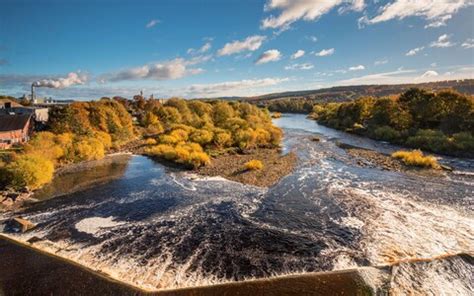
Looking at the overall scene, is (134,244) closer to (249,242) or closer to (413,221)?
(249,242)

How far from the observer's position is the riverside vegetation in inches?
1094

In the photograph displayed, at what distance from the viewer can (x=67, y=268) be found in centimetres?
1460

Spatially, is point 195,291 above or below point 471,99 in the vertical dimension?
below

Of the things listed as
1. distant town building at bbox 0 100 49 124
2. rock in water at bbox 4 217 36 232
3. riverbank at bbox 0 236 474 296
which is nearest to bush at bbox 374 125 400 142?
riverbank at bbox 0 236 474 296

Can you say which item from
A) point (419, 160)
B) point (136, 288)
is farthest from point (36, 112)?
point (419, 160)

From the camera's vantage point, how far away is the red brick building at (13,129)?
1725 inches

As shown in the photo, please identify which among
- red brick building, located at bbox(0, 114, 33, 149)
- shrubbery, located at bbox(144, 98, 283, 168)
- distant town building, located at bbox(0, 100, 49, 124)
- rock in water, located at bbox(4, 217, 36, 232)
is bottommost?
rock in water, located at bbox(4, 217, 36, 232)

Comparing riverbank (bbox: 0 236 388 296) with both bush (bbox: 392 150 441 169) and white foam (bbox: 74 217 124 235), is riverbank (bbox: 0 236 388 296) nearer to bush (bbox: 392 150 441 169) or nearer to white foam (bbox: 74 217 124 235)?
white foam (bbox: 74 217 124 235)

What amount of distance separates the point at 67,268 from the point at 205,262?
726cm

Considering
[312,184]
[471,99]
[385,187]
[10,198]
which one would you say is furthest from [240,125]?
[471,99]

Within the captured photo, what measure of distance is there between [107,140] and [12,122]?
626 inches

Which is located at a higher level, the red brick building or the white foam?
the red brick building

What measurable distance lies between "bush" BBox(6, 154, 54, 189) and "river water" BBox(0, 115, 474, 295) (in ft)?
6.10

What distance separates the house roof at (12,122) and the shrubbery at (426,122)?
67.5 meters
